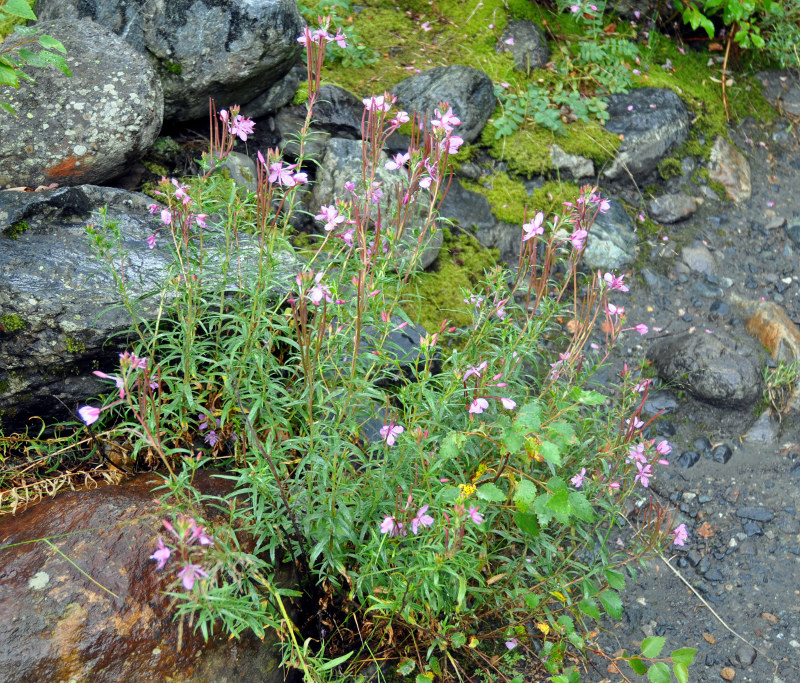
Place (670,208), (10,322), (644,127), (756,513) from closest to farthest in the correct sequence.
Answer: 1. (10,322)
2. (756,513)
3. (670,208)
4. (644,127)

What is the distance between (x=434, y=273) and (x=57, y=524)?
2408 mm

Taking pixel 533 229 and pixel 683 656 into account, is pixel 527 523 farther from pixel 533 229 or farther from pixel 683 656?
pixel 533 229

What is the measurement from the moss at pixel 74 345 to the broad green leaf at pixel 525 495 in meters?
1.86

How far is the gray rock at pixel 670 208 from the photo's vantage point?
4.93 m

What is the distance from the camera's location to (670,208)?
16.2ft

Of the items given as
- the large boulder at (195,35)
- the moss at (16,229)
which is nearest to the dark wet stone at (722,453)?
the large boulder at (195,35)

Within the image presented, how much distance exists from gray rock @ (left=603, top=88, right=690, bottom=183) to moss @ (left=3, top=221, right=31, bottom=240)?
3.78 metres

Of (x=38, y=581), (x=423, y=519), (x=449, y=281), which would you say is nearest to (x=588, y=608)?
(x=423, y=519)

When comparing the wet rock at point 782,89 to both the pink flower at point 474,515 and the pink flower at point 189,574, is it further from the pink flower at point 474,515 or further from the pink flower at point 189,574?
the pink flower at point 189,574

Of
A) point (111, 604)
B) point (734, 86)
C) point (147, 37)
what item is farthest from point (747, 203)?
point (111, 604)

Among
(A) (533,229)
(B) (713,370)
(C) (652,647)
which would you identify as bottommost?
(B) (713,370)

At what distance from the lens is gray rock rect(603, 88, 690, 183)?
16.4ft

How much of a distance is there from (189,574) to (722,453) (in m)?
3.17

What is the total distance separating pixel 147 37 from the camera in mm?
3889
